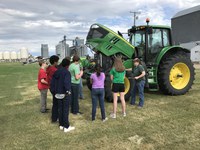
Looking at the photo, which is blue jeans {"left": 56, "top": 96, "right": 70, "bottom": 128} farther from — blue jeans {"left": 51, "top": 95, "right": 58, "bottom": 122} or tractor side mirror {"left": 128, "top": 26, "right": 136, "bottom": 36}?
tractor side mirror {"left": 128, "top": 26, "right": 136, "bottom": 36}

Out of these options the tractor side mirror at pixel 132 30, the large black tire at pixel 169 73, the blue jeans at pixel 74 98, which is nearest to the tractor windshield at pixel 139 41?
the tractor side mirror at pixel 132 30

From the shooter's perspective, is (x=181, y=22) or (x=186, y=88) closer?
(x=186, y=88)

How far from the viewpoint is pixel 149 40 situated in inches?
384

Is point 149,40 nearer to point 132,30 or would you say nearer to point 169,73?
point 132,30

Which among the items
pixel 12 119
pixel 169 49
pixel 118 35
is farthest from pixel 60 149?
pixel 169 49

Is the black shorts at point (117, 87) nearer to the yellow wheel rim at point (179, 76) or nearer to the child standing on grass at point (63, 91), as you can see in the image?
the child standing on grass at point (63, 91)

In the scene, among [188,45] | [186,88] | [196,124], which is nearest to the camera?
[196,124]

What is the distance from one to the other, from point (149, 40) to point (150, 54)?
1.65ft

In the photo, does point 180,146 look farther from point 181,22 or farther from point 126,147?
point 181,22

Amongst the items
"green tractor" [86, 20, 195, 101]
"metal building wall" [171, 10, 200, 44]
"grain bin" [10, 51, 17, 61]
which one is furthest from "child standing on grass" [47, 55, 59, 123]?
"grain bin" [10, 51, 17, 61]

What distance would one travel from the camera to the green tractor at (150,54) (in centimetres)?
912

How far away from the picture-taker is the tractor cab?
9695 millimetres

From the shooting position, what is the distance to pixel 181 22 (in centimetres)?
5409

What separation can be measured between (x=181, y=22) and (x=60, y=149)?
53.1 m
